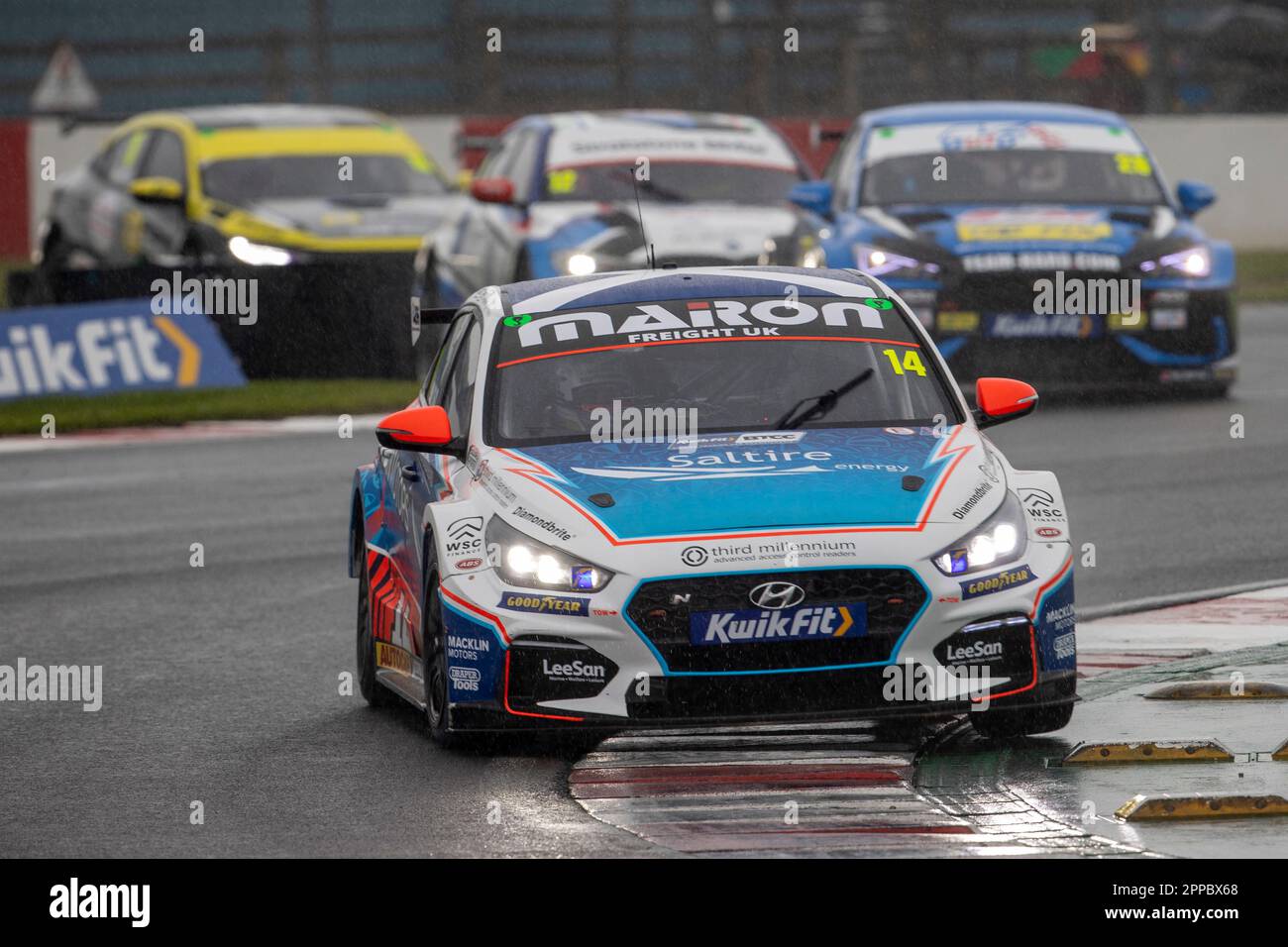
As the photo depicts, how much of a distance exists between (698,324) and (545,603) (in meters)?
1.59

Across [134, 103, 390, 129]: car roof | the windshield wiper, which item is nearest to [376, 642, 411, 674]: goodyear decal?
the windshield wiper

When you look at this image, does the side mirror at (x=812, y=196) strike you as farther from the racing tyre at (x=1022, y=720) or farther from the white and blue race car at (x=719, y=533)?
the racing tyre at (x=1022, y=720)

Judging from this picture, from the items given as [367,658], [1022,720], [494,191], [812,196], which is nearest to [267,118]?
[494,191]

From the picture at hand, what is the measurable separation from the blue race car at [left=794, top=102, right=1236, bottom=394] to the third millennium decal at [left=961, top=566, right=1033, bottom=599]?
31.8ft

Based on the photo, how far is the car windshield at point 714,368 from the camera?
360 inches

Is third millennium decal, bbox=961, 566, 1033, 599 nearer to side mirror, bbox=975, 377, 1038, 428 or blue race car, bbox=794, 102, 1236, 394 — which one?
side mirror, bbox=975, 377, 1038, 428

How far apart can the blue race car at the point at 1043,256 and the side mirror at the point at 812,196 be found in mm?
13

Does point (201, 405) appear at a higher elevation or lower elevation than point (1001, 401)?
lower

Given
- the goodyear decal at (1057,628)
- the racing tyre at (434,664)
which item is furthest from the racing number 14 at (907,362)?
the racing tyre at (434,664)

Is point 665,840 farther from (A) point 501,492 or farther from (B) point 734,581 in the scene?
(A) point 501,492

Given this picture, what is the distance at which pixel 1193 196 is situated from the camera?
1916 centimetres

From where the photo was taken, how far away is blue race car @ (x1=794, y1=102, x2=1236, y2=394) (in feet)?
59.6

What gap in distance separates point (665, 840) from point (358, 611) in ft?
9.80

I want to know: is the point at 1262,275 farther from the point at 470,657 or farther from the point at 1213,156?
the point at 470,657
